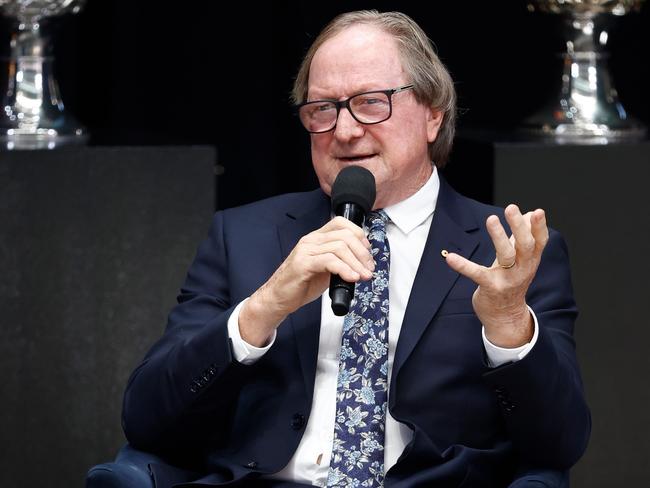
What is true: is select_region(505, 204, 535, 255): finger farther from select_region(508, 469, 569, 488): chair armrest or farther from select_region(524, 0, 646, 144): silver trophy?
select_region(524, 0, 646, 144): silver trophy

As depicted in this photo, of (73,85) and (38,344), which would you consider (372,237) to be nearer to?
(38,344)

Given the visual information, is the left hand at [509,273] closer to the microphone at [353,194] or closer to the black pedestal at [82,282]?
the microphone at [353,194]

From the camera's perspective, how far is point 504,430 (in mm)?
2805

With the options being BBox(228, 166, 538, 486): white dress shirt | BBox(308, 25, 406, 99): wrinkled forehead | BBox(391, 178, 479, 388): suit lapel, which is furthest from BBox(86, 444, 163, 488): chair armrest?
BBox(308, 25, 406, 99): wrinkled forehead

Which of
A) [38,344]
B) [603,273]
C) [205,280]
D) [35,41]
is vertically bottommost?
[38,344]

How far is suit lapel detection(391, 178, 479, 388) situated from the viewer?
2781 mm

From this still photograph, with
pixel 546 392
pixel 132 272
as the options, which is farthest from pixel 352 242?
pixel 132 272

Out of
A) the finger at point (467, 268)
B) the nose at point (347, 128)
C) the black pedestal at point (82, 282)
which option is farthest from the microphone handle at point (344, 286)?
the black pedestal at point (82, 282)

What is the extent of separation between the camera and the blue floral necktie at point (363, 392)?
8.91 ft

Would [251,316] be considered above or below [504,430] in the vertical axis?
above

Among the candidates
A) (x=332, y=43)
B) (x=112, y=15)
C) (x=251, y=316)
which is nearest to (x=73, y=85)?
(x=112, y=15)

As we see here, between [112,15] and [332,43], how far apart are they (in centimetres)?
204

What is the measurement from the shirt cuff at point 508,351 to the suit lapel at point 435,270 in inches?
8.5

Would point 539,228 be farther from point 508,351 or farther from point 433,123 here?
point 433,123
